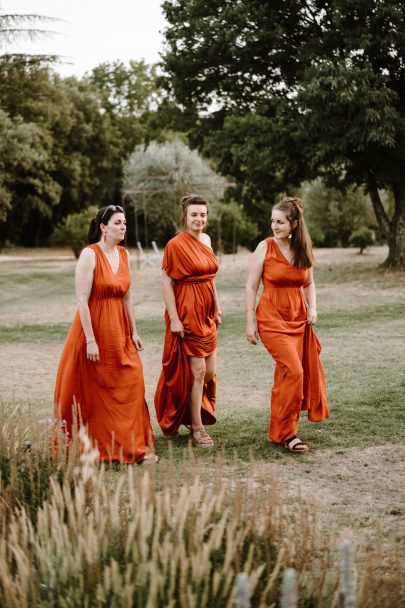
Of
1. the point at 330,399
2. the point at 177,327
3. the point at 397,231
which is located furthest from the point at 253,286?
the point at 397,231

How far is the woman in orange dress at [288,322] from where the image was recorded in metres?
5.83

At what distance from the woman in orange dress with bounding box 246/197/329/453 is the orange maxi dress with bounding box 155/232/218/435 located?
383 millimetres

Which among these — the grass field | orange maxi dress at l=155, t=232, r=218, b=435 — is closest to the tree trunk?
the grass field

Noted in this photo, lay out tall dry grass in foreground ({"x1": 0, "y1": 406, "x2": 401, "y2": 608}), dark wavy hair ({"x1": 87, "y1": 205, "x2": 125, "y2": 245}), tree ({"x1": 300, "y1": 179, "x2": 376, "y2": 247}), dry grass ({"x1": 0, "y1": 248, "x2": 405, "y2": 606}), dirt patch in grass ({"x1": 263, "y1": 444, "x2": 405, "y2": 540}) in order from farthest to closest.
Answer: tree ({"x1": 300, "y1": 179, "x2": 376, "y2": 247}), dark wavy hair ({"x1": 87, "y1": 205, "x2": 125, "y2": 245}), dry grass ({"x1": 0, "y1": 248, "x2": 405, "y2": 606}), dirt patch in grass ({"x1": 263, "y1": 444, "x2": 405, "y2": 540}), tall dry grass in foreground ({"x1": 0, "y1": 406, "x2": 401, "y2": 608})

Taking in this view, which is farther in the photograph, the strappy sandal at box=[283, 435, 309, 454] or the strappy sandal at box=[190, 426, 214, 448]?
the strappy sandal at box=[190, 426, 214, 448]

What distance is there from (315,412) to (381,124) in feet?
46.1

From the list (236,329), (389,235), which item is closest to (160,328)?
(236,329)

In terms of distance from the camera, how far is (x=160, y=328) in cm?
1362

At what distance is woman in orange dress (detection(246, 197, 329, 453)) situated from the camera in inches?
229

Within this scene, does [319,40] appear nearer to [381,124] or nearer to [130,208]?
[381,124]

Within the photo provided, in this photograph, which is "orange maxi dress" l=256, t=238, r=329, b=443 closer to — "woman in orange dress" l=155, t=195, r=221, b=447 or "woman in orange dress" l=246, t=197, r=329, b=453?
"woman in orange dress" l=246, t=197, r=329, b=453

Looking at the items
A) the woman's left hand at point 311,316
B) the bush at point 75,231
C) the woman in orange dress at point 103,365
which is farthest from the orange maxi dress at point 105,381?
the bush at point 75,231

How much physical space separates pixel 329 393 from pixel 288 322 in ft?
7.14

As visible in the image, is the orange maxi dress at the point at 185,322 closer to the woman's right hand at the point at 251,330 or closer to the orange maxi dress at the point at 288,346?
the woman's right hand at the point at 251,330
